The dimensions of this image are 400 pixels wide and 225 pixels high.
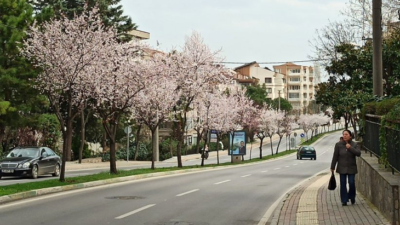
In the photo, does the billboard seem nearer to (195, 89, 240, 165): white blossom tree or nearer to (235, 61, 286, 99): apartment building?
(195, 89, 240, 165): white blossom tree

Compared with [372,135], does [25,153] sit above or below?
below

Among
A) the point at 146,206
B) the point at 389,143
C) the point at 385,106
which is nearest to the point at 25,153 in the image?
the point at 146,206

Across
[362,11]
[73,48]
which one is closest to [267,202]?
[73,48]

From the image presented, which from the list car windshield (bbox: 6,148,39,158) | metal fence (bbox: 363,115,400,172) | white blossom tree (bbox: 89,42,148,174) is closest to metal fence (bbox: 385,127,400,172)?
metal fence (bbox: 363,115,400,172)

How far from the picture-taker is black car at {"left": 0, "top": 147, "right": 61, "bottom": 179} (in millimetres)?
25406

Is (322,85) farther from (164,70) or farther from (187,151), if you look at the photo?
(187,151)

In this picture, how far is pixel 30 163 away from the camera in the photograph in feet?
84.3

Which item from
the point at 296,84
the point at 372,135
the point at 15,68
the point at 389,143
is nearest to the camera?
the point at 389,143

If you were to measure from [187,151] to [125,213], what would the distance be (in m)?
62.2

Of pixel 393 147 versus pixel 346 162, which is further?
pixel 346 162

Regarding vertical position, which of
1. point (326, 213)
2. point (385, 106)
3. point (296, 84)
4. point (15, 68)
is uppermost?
point (296, 84)

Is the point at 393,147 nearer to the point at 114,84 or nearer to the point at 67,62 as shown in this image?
the point at 67,62

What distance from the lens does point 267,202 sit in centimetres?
1617

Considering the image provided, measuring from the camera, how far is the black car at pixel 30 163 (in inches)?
1000
